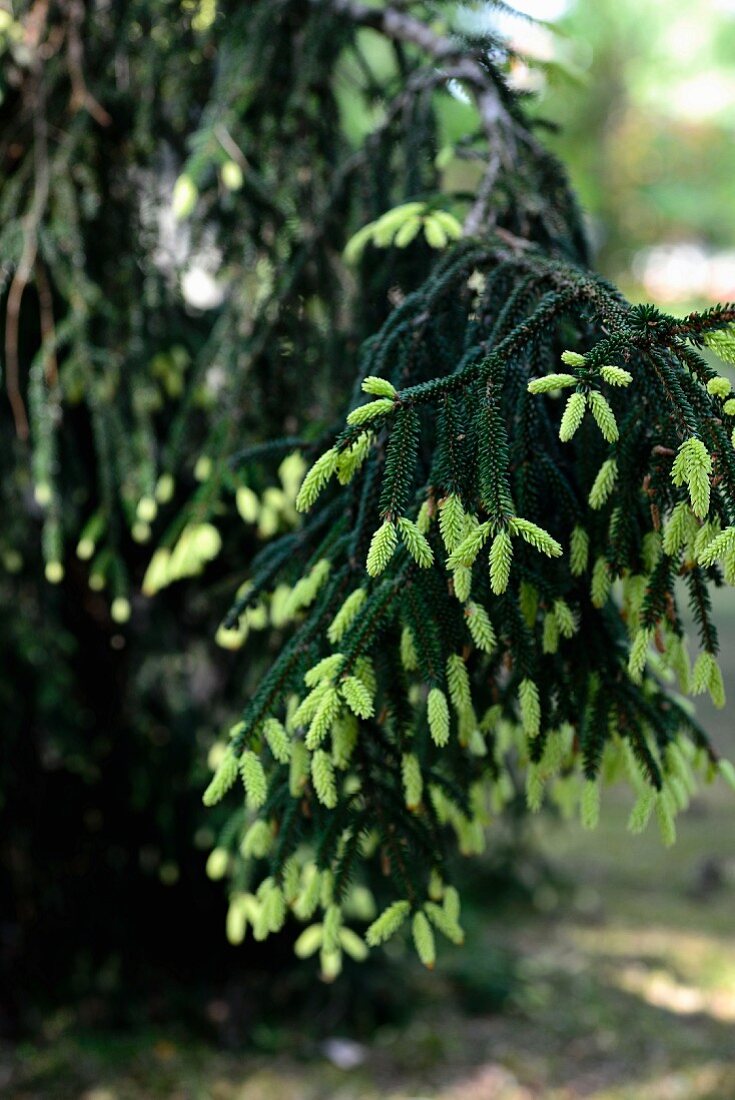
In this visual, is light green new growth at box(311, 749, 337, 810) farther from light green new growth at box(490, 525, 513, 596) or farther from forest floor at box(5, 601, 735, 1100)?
forest floor at box(5, 601, 735, 1100)

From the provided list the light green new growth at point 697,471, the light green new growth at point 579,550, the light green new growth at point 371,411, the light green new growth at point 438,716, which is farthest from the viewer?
the light green new growth at point 579,550

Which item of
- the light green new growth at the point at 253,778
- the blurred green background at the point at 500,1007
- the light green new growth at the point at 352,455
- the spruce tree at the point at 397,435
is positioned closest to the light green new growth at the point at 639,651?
the spruce tree at the point at 397,435

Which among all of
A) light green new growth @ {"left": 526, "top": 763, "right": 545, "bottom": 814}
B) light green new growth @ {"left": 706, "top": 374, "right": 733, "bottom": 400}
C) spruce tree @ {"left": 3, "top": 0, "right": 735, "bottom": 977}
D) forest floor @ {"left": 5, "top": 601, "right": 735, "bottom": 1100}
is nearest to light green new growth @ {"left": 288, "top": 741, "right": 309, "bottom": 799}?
spruce tree @ {"left": 3, "top": 0, "right": 735, "bottom": 977}

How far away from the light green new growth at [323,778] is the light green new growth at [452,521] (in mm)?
413

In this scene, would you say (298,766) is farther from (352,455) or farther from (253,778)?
(352,455)

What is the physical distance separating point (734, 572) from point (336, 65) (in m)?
1.82

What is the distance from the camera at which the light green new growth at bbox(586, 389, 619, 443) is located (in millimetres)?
1191

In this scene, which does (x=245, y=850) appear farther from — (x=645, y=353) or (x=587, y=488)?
(x=645, y=353)

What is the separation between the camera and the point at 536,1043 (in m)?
4.36

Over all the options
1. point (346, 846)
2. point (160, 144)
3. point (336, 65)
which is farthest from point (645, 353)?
point (160, 144)

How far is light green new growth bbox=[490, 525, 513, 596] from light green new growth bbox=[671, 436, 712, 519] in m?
0.23

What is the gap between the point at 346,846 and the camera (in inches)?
62.4

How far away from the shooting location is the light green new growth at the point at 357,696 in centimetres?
128

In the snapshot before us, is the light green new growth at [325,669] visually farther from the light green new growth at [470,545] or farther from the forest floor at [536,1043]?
the forest floor at [536,1043]
